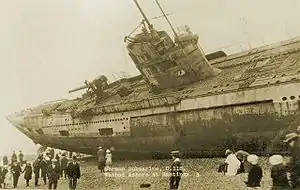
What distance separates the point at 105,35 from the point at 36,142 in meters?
5.80

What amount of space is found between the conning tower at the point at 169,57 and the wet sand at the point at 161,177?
178 centimetres

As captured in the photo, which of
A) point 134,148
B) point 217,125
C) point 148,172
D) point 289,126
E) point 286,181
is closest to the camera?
point 286,181

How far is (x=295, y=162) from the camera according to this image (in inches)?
168

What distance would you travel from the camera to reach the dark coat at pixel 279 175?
416 centimetres

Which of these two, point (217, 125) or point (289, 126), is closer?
point (289, 126)

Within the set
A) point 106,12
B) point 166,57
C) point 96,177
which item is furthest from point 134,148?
point 106,12

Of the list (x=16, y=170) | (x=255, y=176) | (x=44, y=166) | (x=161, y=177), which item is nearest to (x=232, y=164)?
(x=255, y=176)

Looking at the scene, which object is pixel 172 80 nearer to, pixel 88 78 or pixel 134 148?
pixel 134 148

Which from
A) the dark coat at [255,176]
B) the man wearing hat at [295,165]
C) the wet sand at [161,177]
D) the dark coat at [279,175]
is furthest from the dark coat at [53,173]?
the man wearing hat at [295,165]

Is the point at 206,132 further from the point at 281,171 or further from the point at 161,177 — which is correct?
the point at 281,171

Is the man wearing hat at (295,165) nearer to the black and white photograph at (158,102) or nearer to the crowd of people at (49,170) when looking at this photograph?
the black and white photograph at (158,102)

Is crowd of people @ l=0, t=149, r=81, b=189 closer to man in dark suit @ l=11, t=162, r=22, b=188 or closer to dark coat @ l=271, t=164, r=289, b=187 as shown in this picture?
man in dark suit @ l=11, t=162, r=22, b=188

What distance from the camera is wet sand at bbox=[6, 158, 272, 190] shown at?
496cm

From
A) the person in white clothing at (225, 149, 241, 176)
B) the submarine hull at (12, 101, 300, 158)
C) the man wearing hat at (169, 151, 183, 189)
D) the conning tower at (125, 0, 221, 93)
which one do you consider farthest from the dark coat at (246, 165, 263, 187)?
the conning tower at (125, 0, 221, 93)
